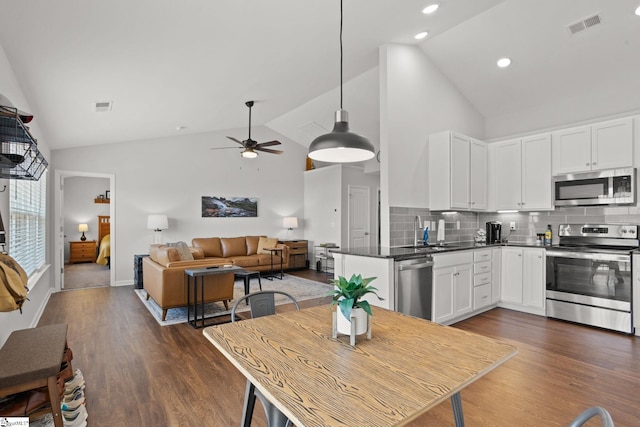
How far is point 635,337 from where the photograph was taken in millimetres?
3551

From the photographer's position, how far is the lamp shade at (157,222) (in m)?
6.50

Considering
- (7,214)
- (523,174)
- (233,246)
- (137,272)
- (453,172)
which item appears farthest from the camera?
(233,246)

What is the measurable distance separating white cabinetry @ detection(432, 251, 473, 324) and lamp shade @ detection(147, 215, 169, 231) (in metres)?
5.20

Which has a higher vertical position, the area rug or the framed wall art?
the framed wall art

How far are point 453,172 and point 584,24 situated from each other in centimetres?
203

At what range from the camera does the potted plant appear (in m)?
1.45

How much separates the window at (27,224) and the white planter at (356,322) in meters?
3.21

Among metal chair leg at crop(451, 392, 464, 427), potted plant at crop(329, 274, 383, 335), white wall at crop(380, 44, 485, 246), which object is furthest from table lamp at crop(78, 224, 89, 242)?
metal chair leg at crop(451, 392, 464, 427)

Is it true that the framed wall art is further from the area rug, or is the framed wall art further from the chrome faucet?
the chrome faucet

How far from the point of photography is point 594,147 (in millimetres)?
4066

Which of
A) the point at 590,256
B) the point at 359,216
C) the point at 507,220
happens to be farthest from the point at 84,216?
the point at 590,256

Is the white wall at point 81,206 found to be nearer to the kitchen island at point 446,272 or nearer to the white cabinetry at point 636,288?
the kitchen island at point 446,272

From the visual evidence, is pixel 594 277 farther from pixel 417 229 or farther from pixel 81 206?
pixel 81 206

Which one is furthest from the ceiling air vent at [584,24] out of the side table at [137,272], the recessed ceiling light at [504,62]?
the side table at [137,272]
